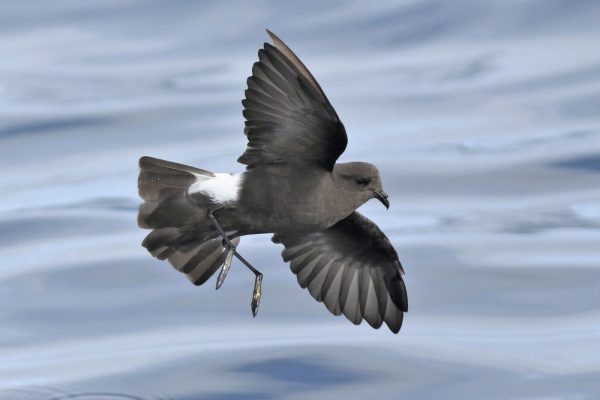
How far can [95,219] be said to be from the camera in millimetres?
14516

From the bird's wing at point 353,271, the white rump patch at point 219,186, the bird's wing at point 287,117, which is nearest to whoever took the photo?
the bird's wing at point 287,117

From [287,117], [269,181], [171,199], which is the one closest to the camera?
[287,117]

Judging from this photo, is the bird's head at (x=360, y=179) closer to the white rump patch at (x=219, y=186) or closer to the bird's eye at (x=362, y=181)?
the bird's eye at (x=362, y=181)

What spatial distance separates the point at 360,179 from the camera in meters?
7.93

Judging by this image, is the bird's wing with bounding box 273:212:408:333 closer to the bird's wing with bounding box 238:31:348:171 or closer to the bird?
the bird

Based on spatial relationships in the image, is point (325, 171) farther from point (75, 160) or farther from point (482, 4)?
point (482, 4)

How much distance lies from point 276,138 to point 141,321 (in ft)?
14.4

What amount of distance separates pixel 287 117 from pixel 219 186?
50cm

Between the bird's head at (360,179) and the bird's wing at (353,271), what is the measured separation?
964 mm

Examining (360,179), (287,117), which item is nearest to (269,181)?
(287,117)

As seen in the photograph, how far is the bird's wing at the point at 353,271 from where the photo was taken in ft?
29.6

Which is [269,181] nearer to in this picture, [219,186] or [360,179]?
[219,186]

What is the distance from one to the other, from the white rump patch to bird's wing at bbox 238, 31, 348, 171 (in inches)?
4.5

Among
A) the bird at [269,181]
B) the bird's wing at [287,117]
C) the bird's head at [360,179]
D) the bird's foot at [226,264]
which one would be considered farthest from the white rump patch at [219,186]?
the bird's head at [360,179]
